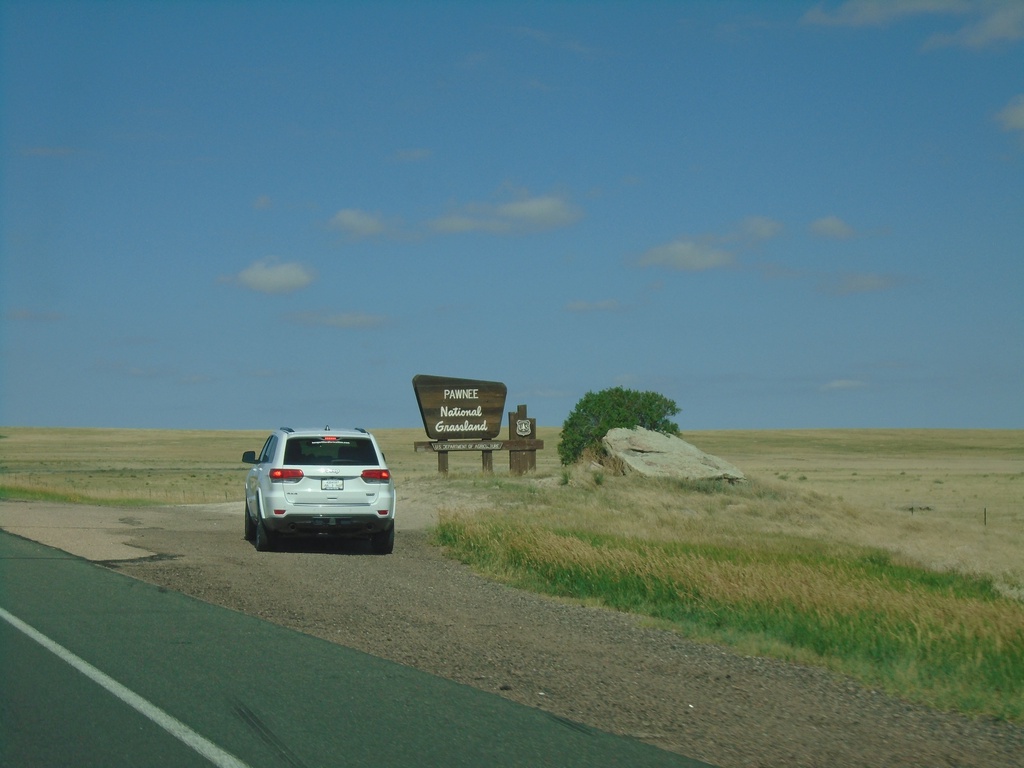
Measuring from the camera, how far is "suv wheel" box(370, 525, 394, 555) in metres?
17.2

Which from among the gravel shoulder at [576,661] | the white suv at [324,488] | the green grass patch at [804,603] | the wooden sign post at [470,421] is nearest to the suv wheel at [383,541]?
the white suv at [324,488]

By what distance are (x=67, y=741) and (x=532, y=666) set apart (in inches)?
150

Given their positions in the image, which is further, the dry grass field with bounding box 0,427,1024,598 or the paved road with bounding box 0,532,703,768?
the dry grass field with bounding box 0,427,1024,598

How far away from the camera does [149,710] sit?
22.7 feet

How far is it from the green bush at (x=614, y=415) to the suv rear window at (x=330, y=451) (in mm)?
18651

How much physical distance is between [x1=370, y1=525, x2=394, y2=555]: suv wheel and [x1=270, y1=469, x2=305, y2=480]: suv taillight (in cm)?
162

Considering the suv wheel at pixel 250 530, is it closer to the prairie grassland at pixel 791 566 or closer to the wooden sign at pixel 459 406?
the prairie grassland at pixel 791 566

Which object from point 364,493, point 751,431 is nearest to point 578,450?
point 364,493

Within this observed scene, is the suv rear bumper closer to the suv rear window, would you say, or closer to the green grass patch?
the suv rear window

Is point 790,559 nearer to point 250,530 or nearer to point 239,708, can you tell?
point 250,530

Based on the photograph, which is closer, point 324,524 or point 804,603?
point 804,603

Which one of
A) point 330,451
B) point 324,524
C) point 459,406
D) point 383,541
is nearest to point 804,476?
point 459,406

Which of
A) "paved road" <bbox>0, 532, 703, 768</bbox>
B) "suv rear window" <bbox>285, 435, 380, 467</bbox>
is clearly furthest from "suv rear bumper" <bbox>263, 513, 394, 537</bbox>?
"paved road" <bbox>0, 532, 703, 768</bbox>

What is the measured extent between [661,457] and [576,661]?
2325 centimetres
